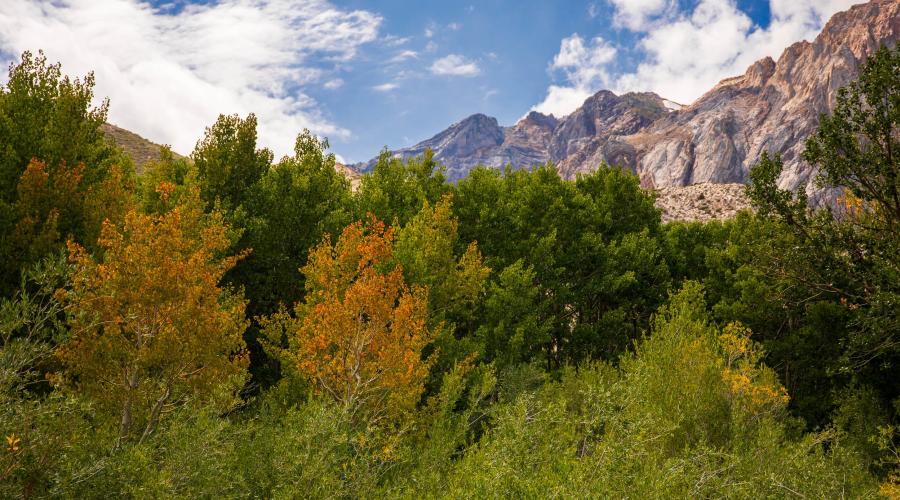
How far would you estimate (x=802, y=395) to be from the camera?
33094mm

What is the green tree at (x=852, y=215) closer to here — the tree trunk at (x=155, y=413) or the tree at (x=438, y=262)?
the tree at (x=438, y=262)

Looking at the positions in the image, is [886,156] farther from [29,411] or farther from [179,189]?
[179,189]

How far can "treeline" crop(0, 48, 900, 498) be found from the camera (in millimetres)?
9703

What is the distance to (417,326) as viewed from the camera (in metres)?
18.2

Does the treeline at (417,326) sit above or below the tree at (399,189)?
below

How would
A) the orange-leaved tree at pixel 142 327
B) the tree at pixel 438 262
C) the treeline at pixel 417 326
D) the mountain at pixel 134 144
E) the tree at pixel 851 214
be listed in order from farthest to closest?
the mountain at pixel 134 144 → the tree at pixel 438 262 → the tree at pixel 851 214 → the orange-leaved tree at pixel 142 327 → the treeline at pixel 417 326

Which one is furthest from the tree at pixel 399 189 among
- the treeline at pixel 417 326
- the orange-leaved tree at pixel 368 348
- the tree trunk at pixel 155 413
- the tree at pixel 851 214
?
the tree at pixel 851 214

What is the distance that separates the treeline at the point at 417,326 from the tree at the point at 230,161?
153 mm

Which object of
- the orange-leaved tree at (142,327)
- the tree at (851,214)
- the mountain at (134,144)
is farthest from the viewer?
the mountain at (134,144)

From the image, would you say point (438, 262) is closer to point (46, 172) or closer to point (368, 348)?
point (368, 348)

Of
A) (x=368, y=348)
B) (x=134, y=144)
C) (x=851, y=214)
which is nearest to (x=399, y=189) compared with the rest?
(x=368, y=348)

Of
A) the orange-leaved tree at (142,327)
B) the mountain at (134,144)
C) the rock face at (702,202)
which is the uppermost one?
the mountain at (134,144)

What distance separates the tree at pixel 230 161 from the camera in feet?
98.9

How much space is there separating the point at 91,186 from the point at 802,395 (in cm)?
4159
